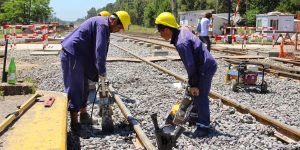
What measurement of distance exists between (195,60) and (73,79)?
1.68m

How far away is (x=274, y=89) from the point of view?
9719mm

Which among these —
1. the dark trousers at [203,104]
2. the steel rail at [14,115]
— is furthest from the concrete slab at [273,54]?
the steel rail at [14,115]

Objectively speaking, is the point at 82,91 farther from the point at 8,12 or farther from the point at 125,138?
the point at 8,12

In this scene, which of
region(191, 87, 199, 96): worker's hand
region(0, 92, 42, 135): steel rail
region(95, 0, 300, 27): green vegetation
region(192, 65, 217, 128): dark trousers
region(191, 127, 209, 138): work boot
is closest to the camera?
region(0, 92, 42, 135): steel rail

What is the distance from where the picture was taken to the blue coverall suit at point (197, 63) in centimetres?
536

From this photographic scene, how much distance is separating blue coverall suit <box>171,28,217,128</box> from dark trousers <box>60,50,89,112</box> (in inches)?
53.8

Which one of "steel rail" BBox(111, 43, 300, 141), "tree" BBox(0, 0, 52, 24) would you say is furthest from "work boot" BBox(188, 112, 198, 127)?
"tree" BBox(0, 0, 52, 24)

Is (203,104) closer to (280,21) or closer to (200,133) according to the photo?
(200,133)

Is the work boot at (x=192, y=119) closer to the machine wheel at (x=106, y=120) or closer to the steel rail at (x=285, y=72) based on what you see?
the machine wheel at (x=106, y=120)

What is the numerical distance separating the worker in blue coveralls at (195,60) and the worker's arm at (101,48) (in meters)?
0.75

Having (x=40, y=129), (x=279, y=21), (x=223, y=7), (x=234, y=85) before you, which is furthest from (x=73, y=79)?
(x=223, y=7)

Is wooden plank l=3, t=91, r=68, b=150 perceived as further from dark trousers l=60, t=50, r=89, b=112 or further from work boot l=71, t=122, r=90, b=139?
work boot l=71, t=122, r=90, b=139

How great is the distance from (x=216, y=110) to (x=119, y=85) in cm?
337

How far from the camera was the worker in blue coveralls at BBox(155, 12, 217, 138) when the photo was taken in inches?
211
